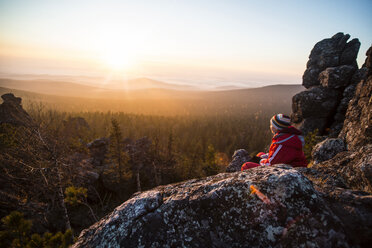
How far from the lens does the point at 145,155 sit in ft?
92.4

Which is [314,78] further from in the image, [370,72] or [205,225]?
[205,225]

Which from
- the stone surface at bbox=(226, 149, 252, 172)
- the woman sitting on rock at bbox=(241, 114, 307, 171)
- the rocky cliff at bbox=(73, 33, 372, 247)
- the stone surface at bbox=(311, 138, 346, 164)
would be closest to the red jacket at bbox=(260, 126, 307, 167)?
the woman sitting on rock at bbox=(241, 114, 307, 171)

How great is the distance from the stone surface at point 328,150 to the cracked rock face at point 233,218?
7.35m

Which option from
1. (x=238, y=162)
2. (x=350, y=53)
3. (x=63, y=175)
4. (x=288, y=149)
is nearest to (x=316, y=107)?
(x=350, y=53)

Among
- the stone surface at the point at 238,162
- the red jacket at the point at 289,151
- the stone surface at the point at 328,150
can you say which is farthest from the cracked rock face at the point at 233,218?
the stone surface at the point at 238,162

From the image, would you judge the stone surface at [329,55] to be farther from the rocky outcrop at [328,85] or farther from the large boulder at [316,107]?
the large boulder at [316,107]

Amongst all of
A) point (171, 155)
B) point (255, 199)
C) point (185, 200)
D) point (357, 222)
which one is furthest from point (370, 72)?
point (171, 155)

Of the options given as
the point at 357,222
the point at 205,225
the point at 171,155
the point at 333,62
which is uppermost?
the point at 333,62

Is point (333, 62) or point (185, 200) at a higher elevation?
point (333, 62)

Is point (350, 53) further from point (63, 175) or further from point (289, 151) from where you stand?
point (63, 175)

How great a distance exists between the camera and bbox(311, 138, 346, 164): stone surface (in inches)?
326

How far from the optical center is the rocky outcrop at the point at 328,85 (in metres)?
17.9

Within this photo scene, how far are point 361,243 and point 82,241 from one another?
14.8 ft

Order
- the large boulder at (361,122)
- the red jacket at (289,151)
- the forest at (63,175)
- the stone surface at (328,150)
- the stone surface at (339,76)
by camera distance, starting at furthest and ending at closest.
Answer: the stone surface at (339,76)
the forest at (63,175)
the stone surface at (328,150)
the large boulder at (361,122)
the red jacket at (289,151)
